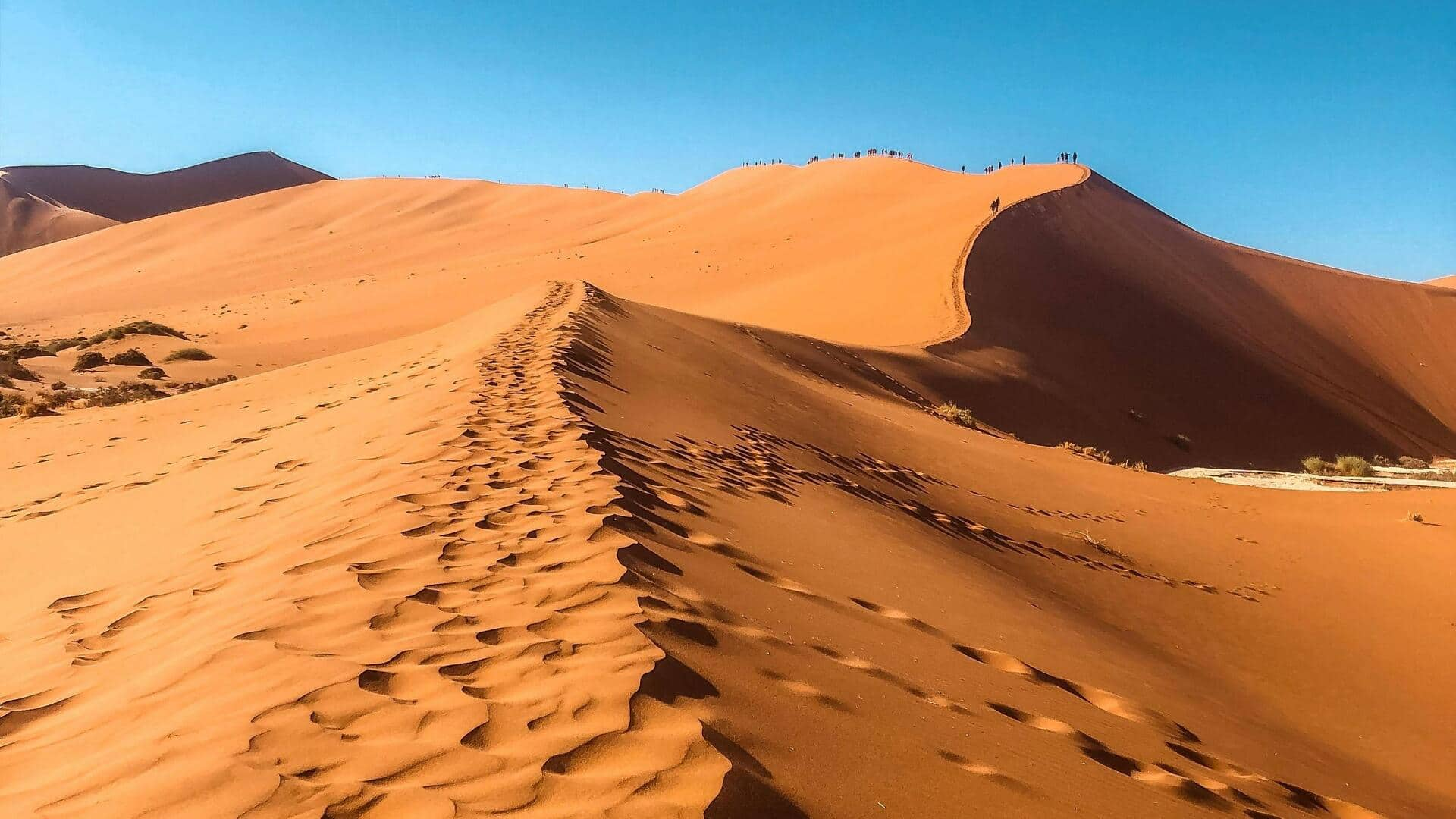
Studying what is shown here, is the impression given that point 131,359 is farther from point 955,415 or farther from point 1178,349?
point 1178,349

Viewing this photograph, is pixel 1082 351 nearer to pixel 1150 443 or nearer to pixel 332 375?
pixel 1150 443

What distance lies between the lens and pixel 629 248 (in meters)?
41.5

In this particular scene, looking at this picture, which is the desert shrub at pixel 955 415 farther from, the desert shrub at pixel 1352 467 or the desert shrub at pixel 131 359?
the desert shrub at pixel 131 359

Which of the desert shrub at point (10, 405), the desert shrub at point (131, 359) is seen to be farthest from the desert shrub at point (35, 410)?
the desert shrub at point (131, 359)

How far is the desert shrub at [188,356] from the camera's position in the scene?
20094 millimetres

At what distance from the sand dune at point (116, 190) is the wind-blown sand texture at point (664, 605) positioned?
91.1 metres

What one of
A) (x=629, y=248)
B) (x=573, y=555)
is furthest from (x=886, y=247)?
(x=573, y=555)

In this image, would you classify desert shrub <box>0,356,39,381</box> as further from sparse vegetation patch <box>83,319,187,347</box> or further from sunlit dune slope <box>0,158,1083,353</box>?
sparse vegetation patch <box>83,319,187,347</box>

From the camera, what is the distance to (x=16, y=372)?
16.2 meters

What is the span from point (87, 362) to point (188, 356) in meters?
2.30

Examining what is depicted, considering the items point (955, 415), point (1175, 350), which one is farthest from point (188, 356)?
point (1175, 350)

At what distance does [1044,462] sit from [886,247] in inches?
853

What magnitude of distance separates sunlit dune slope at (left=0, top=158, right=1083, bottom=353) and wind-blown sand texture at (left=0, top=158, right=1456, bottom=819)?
36.7ft

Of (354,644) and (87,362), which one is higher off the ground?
(354,644)
